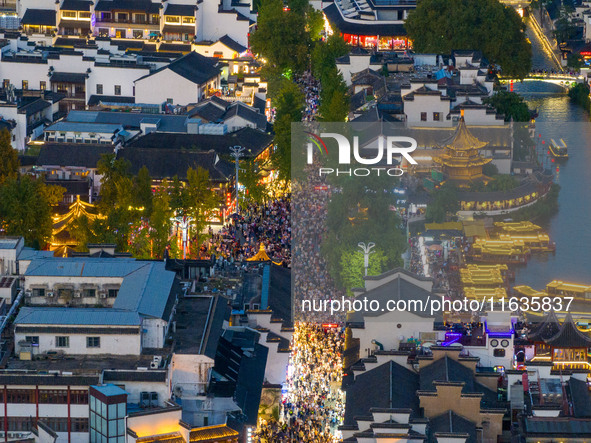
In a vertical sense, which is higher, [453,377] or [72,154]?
[72,154]

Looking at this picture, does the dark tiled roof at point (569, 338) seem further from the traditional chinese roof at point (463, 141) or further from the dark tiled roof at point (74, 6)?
the dark tiled roof at point (74, 6)

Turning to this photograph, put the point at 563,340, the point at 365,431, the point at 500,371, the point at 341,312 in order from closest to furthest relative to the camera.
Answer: the point at 365,431 < the point at 500,371 < the point at 563,340 < the point at 341,312

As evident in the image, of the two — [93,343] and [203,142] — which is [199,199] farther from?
[93,343]

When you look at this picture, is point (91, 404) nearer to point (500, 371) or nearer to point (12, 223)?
point (500, 371)

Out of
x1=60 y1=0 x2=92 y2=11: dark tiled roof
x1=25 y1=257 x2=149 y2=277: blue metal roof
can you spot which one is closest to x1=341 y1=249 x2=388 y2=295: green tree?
x1=25 y1=257 x2=149 y2=277: blue metal roof

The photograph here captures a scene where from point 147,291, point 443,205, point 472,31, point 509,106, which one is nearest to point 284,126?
point 443,205

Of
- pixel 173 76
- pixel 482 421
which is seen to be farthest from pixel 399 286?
pixel 173 76
